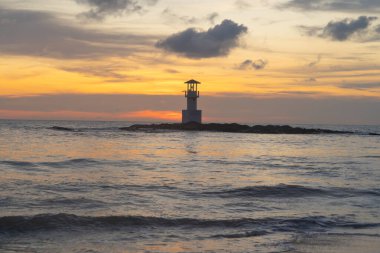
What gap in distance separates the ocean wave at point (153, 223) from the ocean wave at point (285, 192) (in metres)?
3.82

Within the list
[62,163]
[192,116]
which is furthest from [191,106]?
[62,163]

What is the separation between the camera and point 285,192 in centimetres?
1577

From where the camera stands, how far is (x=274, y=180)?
18.7 meters

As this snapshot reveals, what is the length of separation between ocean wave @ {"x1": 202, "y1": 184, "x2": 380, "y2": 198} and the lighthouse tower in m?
49.1

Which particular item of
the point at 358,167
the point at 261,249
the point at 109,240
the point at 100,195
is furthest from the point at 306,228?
the point at 358,167

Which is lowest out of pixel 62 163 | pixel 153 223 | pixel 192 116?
pixel 153 223

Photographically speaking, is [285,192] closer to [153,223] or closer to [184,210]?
[184,210]

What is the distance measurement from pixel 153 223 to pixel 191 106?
56878 mm

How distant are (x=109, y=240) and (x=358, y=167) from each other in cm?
1817

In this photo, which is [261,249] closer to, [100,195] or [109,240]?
[109,240]

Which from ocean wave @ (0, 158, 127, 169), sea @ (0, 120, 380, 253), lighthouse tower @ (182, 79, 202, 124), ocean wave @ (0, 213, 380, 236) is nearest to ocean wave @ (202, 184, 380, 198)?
sea @ (0, 120, 380, 253)

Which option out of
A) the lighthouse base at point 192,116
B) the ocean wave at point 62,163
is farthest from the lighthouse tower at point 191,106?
the ocean wave at point 62,163

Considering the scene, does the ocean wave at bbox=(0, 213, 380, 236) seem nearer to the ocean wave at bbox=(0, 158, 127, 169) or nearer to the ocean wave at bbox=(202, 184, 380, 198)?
the ocean wave at bbox=(202, 184, 380, 198)

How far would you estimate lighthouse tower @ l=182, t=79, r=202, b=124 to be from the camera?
6531 centimetres
